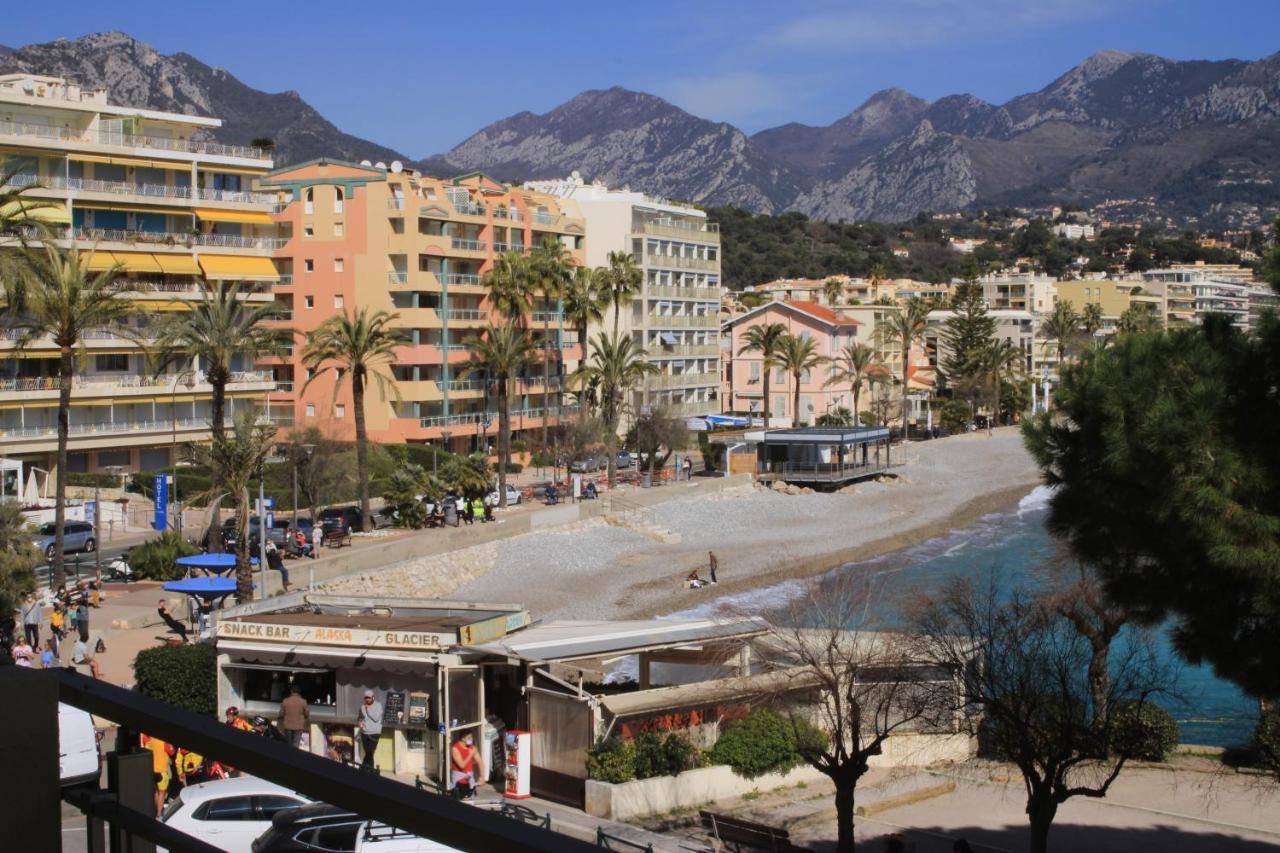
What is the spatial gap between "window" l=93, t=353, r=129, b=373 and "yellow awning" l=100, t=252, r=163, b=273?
307 cm

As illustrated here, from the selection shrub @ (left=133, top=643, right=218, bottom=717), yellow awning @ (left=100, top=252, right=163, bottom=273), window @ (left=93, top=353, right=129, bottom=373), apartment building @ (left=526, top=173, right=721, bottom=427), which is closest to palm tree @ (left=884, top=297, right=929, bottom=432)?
apartment building @ (left=526, top=173, right=721, bottom=427)

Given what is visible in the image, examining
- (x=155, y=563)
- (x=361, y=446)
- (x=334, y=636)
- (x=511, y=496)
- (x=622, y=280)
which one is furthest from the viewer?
(x=622, y=280)

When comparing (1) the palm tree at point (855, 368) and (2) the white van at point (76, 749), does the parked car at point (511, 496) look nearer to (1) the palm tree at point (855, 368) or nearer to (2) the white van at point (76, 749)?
(1) the palm tree at point (855, 368)

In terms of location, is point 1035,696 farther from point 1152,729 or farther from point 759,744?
point 1152,729

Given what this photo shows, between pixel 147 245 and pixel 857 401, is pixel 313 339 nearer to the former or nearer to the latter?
pixel 147 245

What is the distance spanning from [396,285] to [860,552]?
76.0ft

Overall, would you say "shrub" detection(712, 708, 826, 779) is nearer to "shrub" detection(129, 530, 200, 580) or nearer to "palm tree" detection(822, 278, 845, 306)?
"shrub" detection(129, 530, 200, 580)

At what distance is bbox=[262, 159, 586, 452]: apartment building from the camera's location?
5712 centimetres

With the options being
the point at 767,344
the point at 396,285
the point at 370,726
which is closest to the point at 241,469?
the point at 370,726

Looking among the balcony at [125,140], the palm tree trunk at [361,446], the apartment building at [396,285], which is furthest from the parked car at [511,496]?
the balcony at [125,140]

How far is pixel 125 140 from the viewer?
48.5m

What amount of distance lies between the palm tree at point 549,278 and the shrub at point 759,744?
41.9 meters

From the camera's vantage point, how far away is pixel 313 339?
45594 mm

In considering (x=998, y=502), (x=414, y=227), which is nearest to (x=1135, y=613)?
(x=414, y=227)
